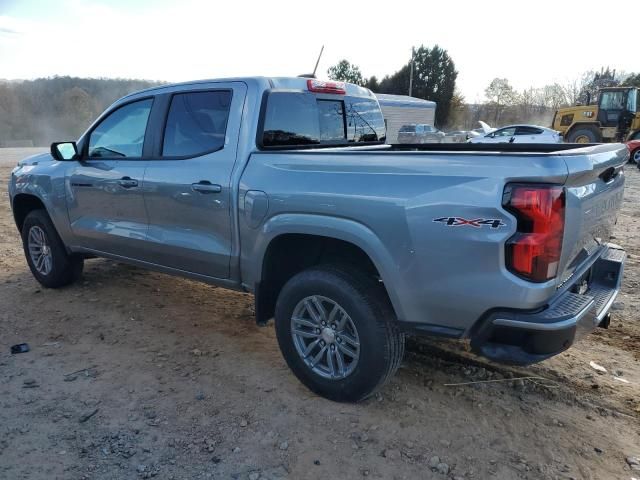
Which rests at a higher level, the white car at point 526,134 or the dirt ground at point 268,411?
the white car at point 526,134

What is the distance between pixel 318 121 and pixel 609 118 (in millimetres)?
21843

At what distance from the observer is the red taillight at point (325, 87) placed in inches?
146

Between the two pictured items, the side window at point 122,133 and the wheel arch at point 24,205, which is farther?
the wheel arch at point 24,205

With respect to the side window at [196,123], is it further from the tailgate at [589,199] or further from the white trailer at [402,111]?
the white trailer at [402,111]

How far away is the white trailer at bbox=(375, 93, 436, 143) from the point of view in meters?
32.3

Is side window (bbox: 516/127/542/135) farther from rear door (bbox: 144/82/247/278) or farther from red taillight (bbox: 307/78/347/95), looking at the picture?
rear door (bbox: 144/82/247/278)

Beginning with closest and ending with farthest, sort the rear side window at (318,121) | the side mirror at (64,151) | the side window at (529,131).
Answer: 1. the rear side window at (318,121)
2. the side mirror at (64,151)
3. the side window at (529,131)

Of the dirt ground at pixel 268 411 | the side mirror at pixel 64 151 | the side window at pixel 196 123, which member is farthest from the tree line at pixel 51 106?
the dirt ground at pixel 268 411

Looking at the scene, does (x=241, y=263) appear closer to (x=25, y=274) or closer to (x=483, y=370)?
(x=483, y=370)

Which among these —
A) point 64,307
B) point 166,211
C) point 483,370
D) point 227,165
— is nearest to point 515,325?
point 483,370

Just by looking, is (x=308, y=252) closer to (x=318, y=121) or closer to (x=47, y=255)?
(x=318, y=121)

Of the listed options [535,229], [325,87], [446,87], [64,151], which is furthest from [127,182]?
[446,87]

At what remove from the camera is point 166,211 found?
3.73 m

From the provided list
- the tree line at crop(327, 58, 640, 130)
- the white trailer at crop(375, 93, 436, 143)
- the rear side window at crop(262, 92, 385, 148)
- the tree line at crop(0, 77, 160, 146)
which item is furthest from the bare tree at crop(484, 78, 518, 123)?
the rear side window at crop(262, 92, 385, 148)
